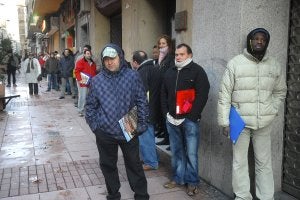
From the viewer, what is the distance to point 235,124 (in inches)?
156

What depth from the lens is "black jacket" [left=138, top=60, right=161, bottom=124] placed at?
5.44 meters

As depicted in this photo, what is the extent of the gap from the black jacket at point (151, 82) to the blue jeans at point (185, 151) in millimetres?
778

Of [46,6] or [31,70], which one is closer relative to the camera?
[31,70]

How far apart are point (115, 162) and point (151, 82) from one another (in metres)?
1.58

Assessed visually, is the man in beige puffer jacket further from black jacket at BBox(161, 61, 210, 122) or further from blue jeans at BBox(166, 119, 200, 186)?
blue jeans at BBox(166, 119, 200, 186)

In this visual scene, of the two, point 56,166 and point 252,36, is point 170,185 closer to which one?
point 56,166

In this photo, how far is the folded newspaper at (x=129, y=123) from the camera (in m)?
4.03

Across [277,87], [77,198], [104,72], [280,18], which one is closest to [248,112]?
[277,87]

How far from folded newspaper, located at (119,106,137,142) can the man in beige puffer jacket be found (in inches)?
36.5

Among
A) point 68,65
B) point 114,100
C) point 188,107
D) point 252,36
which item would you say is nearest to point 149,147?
point 188,107

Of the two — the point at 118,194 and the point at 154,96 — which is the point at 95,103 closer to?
the point at 118,194

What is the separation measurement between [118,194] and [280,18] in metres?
2.79

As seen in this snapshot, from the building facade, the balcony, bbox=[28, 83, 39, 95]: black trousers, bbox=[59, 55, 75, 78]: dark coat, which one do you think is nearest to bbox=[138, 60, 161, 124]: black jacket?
the building facade

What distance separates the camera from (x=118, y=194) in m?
4.44
